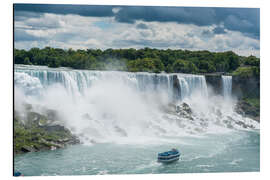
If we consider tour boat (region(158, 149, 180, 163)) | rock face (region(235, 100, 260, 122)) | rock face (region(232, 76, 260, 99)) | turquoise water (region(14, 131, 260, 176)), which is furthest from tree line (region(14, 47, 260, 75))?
tour boat (region(158, 149, 180, 163))

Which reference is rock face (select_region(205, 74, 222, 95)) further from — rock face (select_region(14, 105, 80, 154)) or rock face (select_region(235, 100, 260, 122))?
rock face (select_region(14, 105, 80, 154))

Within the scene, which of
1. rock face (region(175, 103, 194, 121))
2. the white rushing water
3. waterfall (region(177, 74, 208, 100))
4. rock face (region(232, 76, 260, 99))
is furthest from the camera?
waterfall (region(177, 74, 208, 100))

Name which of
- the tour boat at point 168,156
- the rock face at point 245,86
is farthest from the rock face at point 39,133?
the rock face at point 245,86

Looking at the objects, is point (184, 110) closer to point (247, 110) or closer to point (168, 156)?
point (247, 110)

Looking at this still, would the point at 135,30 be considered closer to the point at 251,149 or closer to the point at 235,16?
the point at 235,16

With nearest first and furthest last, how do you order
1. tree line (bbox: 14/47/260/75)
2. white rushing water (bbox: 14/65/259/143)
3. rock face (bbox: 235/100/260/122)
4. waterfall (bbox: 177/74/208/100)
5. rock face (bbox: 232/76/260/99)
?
1. tree line (bbox: 14/47/260/75)
2. white rushing water (bbox: 14/65/259/143)
3. rock face (bbox: 235/100/260/122)
4. rock face (bbox: 232/76/260/99)
5. waterfall (bbox: 177/74/208/100)

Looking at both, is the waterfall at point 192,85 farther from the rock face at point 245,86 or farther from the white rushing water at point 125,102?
the rock face at point 245,86
